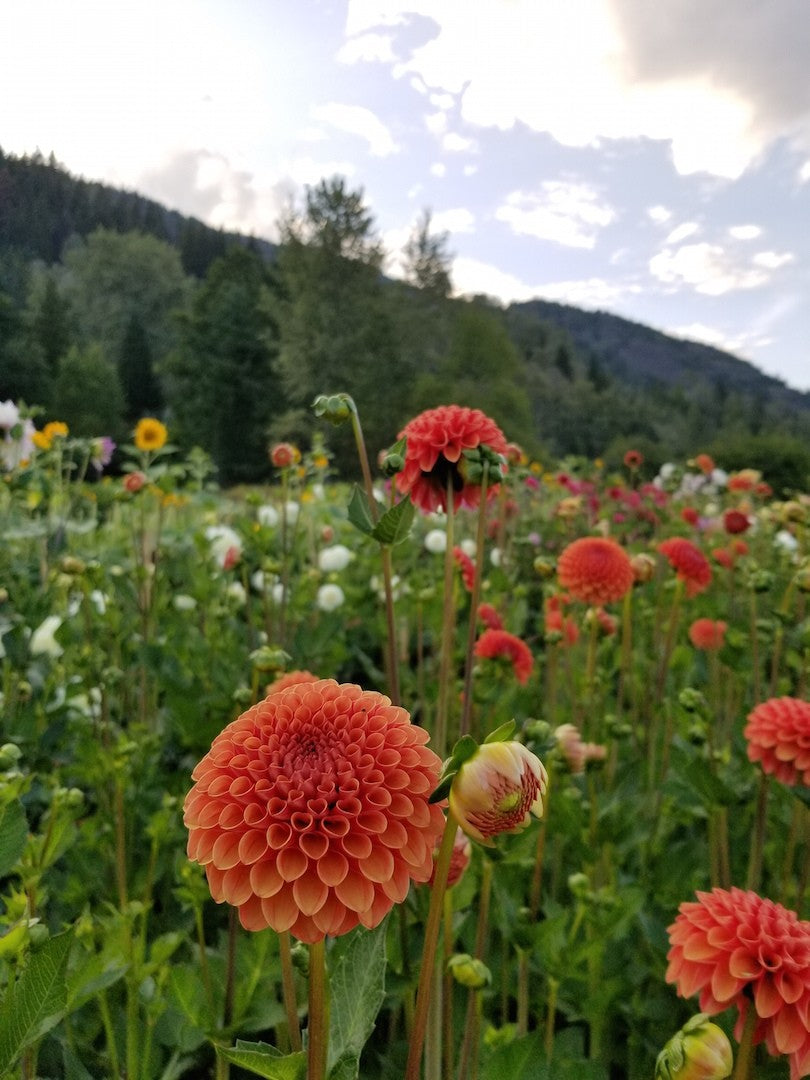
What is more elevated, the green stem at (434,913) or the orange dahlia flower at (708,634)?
the green stem at (434,913)

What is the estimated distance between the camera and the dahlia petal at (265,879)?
466mm

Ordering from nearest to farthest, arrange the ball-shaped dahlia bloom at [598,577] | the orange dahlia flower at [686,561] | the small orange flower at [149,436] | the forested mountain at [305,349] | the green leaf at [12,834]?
1. the green leaf at [12,834]
2. the ball-shaped dahlia bloom at [598,577]
3. the orange dahlia flower at [686,561]
4. the small orange flower at [149,436]
5. the forested mountain at [305,349]

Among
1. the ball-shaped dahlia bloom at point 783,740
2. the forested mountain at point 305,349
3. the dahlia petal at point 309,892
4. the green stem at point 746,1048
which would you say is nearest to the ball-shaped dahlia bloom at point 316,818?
the dahlia petal at point 309,892

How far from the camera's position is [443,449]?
925mm

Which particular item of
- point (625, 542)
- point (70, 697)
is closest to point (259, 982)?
point (70, 697)

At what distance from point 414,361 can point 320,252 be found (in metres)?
5.35

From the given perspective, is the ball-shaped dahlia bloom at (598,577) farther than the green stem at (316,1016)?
Yes

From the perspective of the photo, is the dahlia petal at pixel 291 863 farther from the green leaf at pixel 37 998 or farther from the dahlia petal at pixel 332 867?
the green leaf at pixel 37 998

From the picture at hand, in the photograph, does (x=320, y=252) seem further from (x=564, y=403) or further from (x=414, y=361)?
(x=564, y=403)

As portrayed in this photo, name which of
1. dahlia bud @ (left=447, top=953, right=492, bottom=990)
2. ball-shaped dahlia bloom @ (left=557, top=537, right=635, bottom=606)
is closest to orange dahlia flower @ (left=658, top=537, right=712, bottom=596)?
ball-shaped dahlia bloom @ (left=557, top=537, right=635, bottom=606)

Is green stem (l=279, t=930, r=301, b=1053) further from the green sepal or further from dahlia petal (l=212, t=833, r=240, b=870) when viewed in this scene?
the green sepal

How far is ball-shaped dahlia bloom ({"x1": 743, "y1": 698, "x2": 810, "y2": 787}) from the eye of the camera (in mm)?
1003

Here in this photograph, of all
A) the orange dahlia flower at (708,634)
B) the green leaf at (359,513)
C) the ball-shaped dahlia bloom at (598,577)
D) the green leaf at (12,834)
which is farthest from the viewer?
the orange dahlia flower at (708,634)

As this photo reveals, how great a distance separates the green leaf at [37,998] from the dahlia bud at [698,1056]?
458mm
